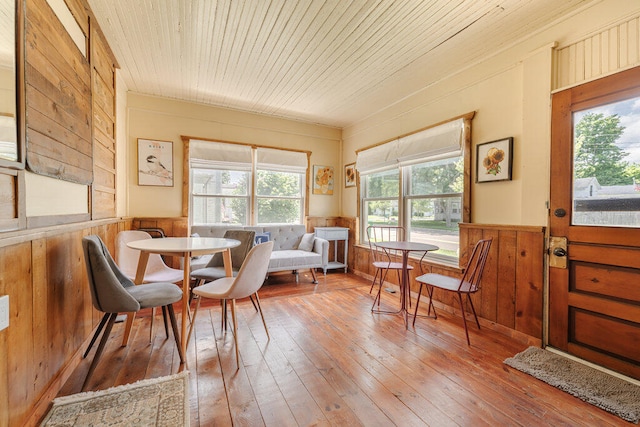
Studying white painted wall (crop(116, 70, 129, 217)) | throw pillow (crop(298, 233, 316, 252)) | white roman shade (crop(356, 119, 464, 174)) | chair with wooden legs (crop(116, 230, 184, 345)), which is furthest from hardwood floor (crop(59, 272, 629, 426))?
white roman shade (crop(356, 119, 464, 174))

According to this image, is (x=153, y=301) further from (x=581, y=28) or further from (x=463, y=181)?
(x=581, y=28)

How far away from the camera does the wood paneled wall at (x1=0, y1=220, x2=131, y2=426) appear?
1.13 metres

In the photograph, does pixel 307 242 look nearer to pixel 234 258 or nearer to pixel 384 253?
pixel 384 253

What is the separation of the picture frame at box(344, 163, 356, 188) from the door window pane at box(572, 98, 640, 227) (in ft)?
10.1

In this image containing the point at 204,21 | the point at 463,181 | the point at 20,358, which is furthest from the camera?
the point at 463,181

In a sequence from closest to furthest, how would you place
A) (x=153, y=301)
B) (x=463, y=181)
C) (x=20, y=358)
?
(x=20, y=358)
(x=153, y=301)
(x=463, y=181)

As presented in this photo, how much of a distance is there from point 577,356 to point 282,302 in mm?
2675

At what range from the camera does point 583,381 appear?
1708 mm

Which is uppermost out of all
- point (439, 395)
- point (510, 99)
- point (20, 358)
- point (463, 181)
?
point (510, 99)

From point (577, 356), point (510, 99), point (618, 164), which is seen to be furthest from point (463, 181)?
point (577, 356)

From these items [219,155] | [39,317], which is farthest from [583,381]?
[219,155]

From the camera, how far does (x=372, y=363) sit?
1916 millimetres

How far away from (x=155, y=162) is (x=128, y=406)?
3.23m

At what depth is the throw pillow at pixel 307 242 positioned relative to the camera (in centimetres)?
439
